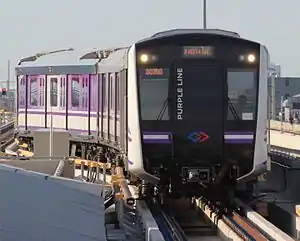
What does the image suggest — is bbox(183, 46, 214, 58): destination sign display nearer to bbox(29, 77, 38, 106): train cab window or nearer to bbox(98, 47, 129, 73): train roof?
bbox(98, 47, 129, 73): train roof

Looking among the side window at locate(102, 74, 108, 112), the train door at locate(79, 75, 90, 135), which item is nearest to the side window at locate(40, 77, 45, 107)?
the train door at locate(79, 75, 90, 135)

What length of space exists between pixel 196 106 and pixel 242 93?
2.80ft

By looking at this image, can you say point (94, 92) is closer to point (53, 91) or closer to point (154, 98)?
Answer: point (53, 91)

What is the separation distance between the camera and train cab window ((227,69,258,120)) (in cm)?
1263

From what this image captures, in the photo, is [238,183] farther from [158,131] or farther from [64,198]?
[64,198]

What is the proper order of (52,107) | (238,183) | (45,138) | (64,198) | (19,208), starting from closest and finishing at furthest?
(19,208) → (64,198) → (238,183) → (45,138) → (52,107)

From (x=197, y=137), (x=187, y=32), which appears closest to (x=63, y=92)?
(x=187, y=32)

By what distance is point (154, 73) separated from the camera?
41.4 feet

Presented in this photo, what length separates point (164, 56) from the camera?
12617mm

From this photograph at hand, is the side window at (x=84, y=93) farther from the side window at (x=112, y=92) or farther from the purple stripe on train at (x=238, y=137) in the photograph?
the purple stripe on train at (x=238, y=137)

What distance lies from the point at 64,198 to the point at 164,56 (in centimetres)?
353

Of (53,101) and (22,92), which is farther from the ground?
(22,92)

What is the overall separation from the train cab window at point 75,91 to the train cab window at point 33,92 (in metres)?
2.64

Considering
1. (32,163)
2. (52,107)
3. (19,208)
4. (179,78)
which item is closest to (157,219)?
(179,78)
